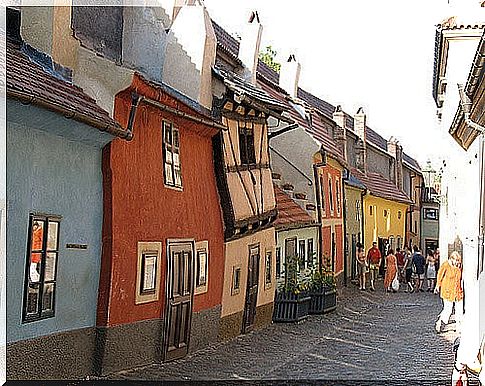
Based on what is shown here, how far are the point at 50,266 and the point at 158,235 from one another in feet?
9.59

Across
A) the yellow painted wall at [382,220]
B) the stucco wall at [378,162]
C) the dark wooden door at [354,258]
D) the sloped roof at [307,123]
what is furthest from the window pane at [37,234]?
the stucco wall at [378,162]

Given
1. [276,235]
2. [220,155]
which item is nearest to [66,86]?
[220,155]

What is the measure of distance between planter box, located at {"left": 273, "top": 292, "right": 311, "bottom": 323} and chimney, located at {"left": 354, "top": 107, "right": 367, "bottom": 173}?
18797 millimetres

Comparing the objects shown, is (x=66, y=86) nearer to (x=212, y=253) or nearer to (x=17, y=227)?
(x=17, y=227)

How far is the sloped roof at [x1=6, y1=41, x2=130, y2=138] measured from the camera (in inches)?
309

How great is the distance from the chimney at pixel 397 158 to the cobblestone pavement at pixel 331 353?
2521cm

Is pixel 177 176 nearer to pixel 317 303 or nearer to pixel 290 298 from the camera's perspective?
pixel 290 298

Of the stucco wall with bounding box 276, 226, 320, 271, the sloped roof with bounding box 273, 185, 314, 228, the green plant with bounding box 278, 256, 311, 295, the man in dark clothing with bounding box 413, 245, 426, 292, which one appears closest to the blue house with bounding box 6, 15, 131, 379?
the sloped roof with bounding box 273, 185, 314, 228

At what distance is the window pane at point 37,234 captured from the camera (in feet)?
29.1

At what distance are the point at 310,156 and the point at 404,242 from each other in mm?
22479

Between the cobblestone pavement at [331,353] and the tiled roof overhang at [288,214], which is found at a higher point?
the tiled roof overhang at [288,214]

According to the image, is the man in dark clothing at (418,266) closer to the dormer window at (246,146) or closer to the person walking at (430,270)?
the person walking at (430,270)

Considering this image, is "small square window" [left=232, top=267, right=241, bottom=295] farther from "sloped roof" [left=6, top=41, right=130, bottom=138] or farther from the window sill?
"sloped roof" [left=6, top=41, right=130, bottom=138]

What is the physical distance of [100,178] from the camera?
10.6 meters
